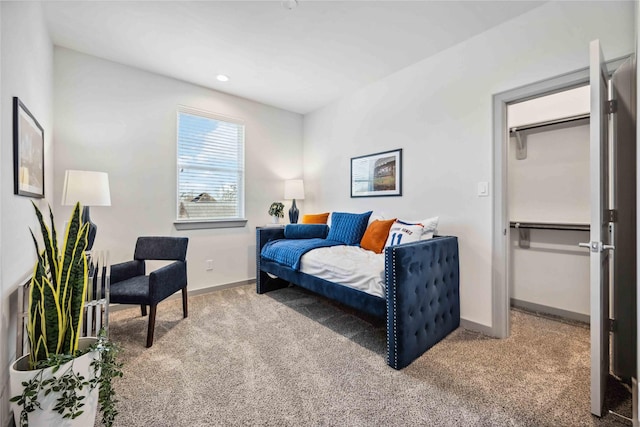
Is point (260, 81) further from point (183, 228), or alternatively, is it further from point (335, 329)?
point (335, 329)

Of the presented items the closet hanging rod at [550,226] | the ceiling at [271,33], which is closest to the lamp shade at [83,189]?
the ceiling at [271,33]

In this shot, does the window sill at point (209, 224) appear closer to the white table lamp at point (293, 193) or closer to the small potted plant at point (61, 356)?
the white table lamp at point (293, 193)

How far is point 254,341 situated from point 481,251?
6.51 feet

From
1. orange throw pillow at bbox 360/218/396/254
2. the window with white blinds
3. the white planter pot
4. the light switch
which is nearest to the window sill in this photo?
the window with white blinds

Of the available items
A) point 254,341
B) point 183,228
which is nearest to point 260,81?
point 183,228

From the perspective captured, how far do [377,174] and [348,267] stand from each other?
4.51ft

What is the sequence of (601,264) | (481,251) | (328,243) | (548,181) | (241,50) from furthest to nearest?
(328,243) < (548,181) < (241,50) < (481,251) < (601,264)

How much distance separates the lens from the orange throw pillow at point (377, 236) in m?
2.75

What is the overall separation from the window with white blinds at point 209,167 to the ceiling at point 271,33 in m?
0.56

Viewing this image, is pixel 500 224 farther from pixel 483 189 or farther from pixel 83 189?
pixel 83 189

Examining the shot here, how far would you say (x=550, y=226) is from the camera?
2.58 metres

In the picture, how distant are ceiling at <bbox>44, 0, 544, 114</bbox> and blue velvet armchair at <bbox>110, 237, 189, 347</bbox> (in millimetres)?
1768

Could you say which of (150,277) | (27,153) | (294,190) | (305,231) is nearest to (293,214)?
(294,190)

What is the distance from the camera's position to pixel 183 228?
319 cm
